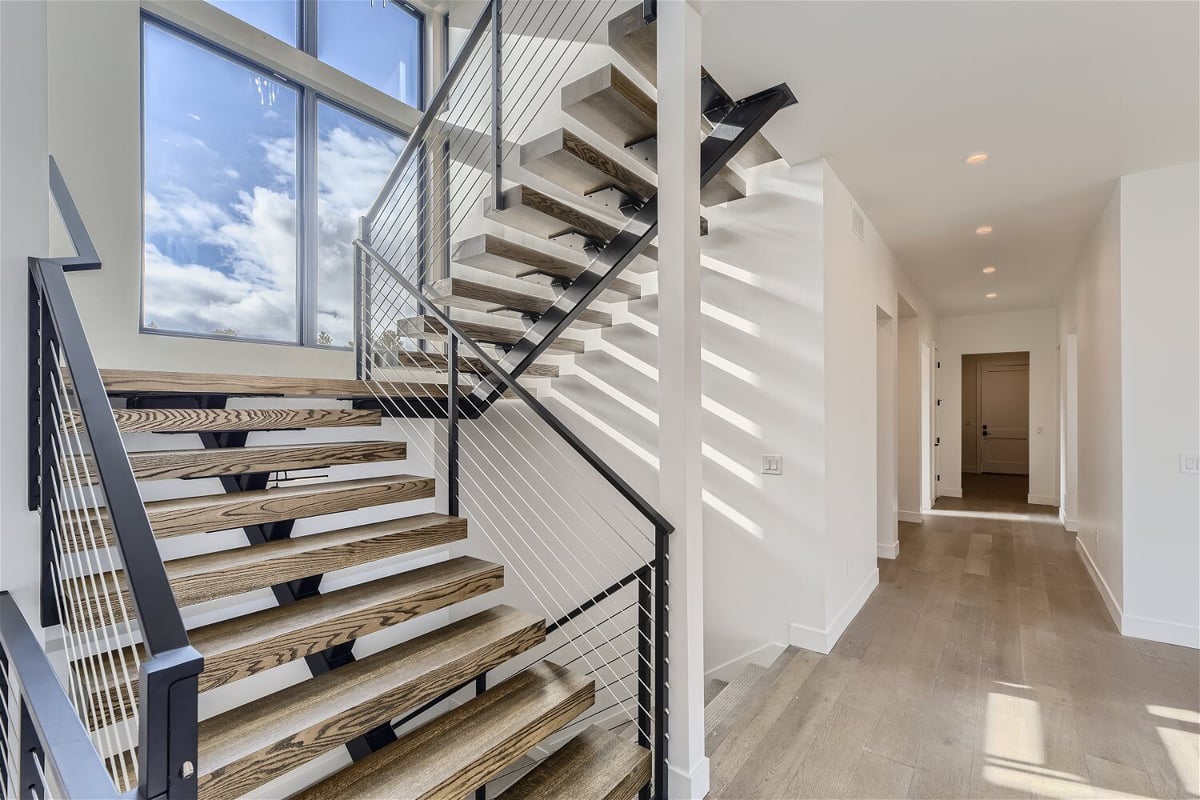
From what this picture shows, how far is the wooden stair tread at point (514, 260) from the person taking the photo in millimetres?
2614

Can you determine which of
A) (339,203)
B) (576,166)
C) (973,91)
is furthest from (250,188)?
(973,91)

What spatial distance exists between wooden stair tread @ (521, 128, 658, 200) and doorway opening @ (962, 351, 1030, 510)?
9143mm

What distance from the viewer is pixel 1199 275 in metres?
3.10

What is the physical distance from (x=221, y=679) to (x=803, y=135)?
3227 millimetres

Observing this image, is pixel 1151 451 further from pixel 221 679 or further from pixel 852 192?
pixel 221 679

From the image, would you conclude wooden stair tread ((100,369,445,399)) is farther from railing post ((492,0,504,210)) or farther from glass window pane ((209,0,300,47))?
glass window pane ((209,0,300,47))

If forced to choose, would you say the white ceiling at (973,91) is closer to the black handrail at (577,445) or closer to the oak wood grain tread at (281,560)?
the black handrail at (577,445)

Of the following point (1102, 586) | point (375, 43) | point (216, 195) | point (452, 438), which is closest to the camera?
point (452, 438)

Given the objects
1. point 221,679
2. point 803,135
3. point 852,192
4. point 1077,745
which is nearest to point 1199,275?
point 852,192

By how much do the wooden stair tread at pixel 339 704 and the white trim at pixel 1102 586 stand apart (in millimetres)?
3533

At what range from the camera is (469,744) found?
1.74m

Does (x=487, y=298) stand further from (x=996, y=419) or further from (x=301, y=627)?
(x=996, y=419)

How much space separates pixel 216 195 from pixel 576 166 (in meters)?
2.62

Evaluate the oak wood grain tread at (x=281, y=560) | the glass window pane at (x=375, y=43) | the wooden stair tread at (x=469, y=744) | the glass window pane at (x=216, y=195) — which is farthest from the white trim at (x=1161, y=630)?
the glass window pane at (x=375, y=43)
